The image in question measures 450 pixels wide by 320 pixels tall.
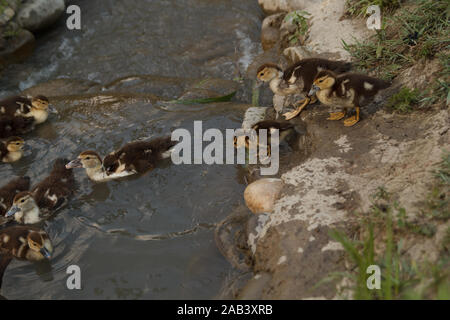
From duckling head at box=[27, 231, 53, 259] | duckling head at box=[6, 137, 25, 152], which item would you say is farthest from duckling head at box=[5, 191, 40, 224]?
duckling head at box=[6, 137, 25, 152]

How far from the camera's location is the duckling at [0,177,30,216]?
4.83 metres

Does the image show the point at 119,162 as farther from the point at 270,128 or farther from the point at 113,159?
the point at 270,128

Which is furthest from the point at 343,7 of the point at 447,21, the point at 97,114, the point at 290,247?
the point at 290,247

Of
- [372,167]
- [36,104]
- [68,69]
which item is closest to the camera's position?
[372,167]

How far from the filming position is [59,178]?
504 cm

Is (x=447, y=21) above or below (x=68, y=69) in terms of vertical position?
below

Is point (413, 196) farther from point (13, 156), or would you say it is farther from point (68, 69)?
point (68, 69)

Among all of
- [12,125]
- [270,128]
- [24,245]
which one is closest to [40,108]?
[12,125]

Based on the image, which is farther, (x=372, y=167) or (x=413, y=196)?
(x=372, y=167)

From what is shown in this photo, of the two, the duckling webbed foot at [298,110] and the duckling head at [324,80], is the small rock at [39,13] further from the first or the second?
the duckling head at [324,80]

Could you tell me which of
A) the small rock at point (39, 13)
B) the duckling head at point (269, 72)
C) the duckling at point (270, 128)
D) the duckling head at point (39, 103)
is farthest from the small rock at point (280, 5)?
the duckling head at point (39, 103)

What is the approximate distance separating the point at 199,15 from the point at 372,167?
6.23 metres

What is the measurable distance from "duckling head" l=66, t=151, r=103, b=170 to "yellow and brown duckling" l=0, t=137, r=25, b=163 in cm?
92

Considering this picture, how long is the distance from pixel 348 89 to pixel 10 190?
389 centimetres
